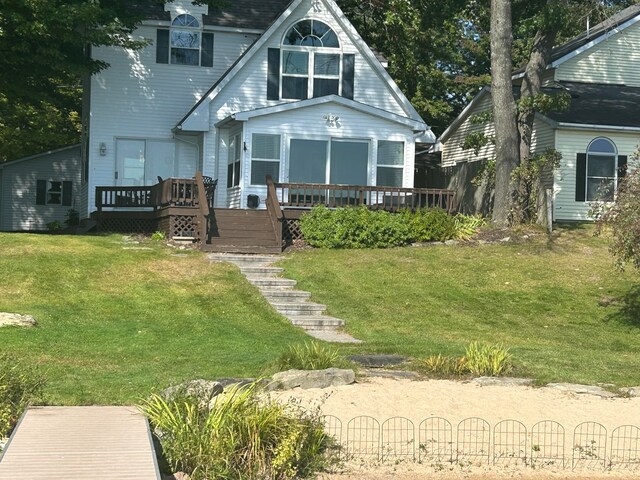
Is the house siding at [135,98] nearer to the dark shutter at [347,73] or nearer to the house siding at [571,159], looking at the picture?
the dark shutter at [347,73]

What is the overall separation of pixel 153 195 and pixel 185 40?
6754 mm

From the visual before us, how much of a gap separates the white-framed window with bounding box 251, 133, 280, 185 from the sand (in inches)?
643

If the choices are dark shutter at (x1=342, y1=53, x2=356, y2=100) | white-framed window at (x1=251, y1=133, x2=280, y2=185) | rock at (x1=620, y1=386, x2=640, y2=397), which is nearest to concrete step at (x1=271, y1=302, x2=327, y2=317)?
rock at (x1=620, y1=386, x2=640, y2=397)

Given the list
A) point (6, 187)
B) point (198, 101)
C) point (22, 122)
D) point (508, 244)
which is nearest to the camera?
point (508, 244)

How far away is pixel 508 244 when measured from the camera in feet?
86.2

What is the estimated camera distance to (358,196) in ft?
94.3

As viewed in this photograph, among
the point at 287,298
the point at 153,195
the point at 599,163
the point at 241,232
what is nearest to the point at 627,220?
the point at 287,298

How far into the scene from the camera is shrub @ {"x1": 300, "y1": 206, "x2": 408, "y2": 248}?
84.5 feet

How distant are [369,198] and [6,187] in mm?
16482

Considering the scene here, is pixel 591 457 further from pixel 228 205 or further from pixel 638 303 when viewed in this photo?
pixel 228 205

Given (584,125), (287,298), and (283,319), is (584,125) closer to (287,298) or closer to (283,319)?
(287,298)

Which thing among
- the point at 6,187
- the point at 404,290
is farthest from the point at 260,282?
the point at 6,187

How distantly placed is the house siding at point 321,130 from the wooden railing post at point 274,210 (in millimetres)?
1518

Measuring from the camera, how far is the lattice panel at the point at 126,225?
2902 cm
